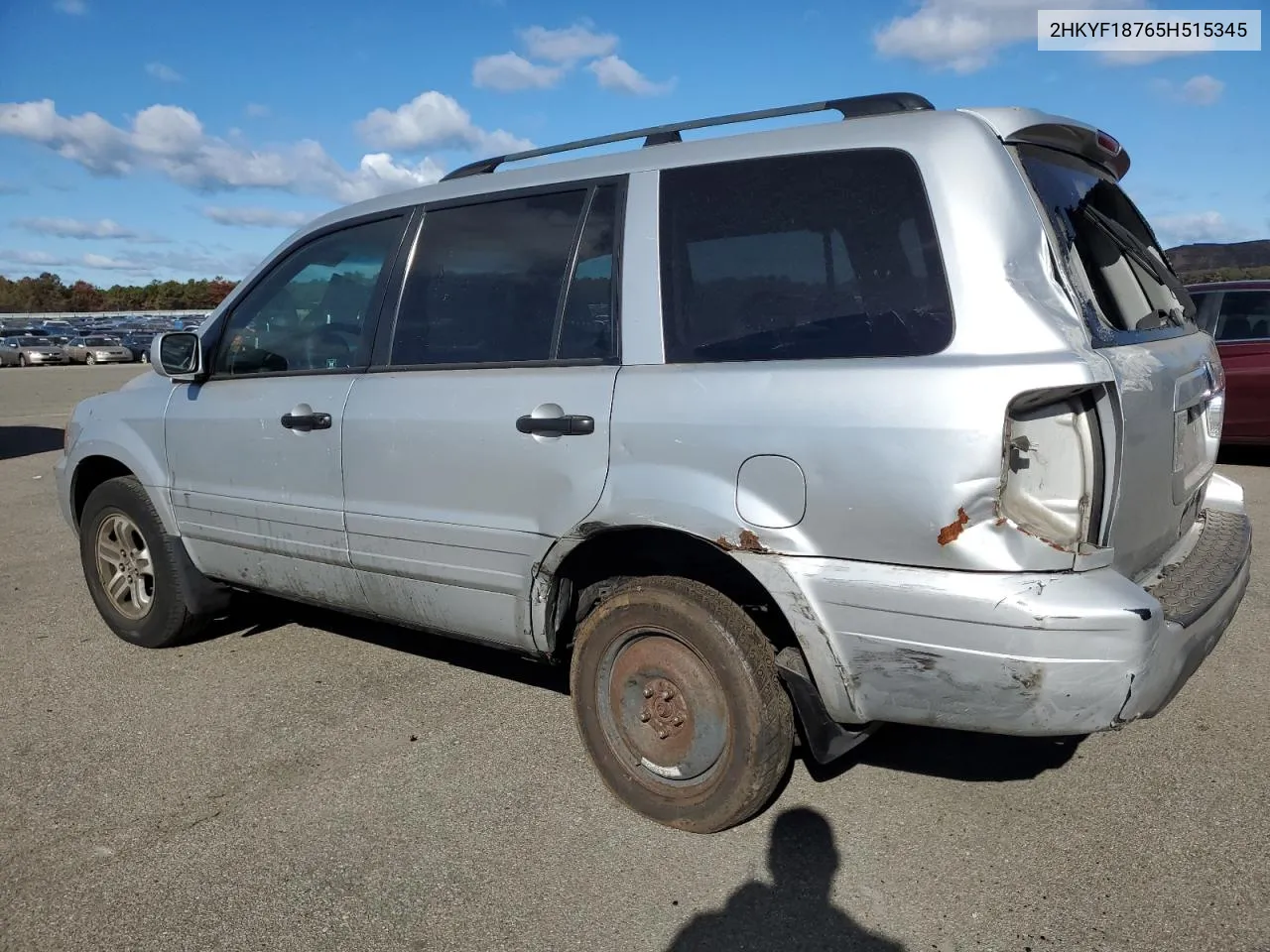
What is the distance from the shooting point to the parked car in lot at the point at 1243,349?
9.05 m

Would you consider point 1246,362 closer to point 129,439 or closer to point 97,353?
point 129,439

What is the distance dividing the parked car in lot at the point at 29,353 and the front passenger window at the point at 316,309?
42363mm

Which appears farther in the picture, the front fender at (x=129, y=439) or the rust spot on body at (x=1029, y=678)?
the front fender at (x=129, y=439)

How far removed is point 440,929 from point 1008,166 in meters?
2.43

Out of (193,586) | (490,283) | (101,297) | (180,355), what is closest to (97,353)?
(193,586)

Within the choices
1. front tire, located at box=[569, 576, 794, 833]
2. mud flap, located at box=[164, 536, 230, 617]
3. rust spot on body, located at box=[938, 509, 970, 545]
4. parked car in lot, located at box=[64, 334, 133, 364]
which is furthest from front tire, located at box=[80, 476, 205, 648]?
parked car in lot, located at box=[64, 334, 133, 364]

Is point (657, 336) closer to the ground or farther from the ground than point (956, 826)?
farther from the ground

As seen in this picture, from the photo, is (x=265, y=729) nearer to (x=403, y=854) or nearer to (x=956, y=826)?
(x=403, y=854)

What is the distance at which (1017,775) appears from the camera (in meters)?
3.29

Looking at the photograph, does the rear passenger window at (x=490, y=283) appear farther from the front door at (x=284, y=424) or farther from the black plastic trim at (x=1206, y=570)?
the black plastic trim at (x=1206, y=570)

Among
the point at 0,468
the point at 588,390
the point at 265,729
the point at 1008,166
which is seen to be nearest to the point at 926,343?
the point at 1008,166

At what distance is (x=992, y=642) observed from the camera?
2330 millimetres

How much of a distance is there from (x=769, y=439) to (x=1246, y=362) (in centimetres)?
848

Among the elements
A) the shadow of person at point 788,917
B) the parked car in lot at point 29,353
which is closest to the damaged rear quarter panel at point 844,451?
the shadow of person at point 788,917
